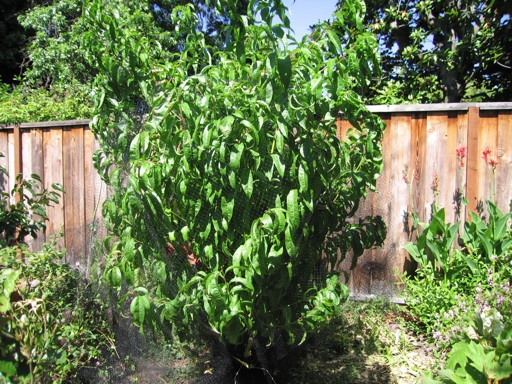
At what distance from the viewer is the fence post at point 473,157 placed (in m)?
3.94

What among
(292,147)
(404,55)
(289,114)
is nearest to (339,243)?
(292,147)

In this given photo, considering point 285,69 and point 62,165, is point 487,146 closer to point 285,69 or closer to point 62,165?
point 285,69

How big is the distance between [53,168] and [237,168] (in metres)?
3.85

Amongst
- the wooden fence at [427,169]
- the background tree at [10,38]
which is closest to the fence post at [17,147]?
the wooden fence at [427,169]

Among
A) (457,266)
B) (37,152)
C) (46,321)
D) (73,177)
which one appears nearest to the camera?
(46,321)

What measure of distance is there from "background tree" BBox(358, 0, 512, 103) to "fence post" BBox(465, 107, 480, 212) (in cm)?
181

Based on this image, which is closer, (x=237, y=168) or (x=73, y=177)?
(x=237, y=168)

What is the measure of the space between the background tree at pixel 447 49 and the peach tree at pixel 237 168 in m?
3.57

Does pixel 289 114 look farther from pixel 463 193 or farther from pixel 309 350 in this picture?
pixel 463 193

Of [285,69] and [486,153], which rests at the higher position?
[285,69]

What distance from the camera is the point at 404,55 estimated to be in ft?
21.0

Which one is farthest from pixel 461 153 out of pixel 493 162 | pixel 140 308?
pixel 140 308

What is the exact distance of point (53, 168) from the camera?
5.33m

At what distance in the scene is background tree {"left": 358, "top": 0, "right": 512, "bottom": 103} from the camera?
599 centimetres
